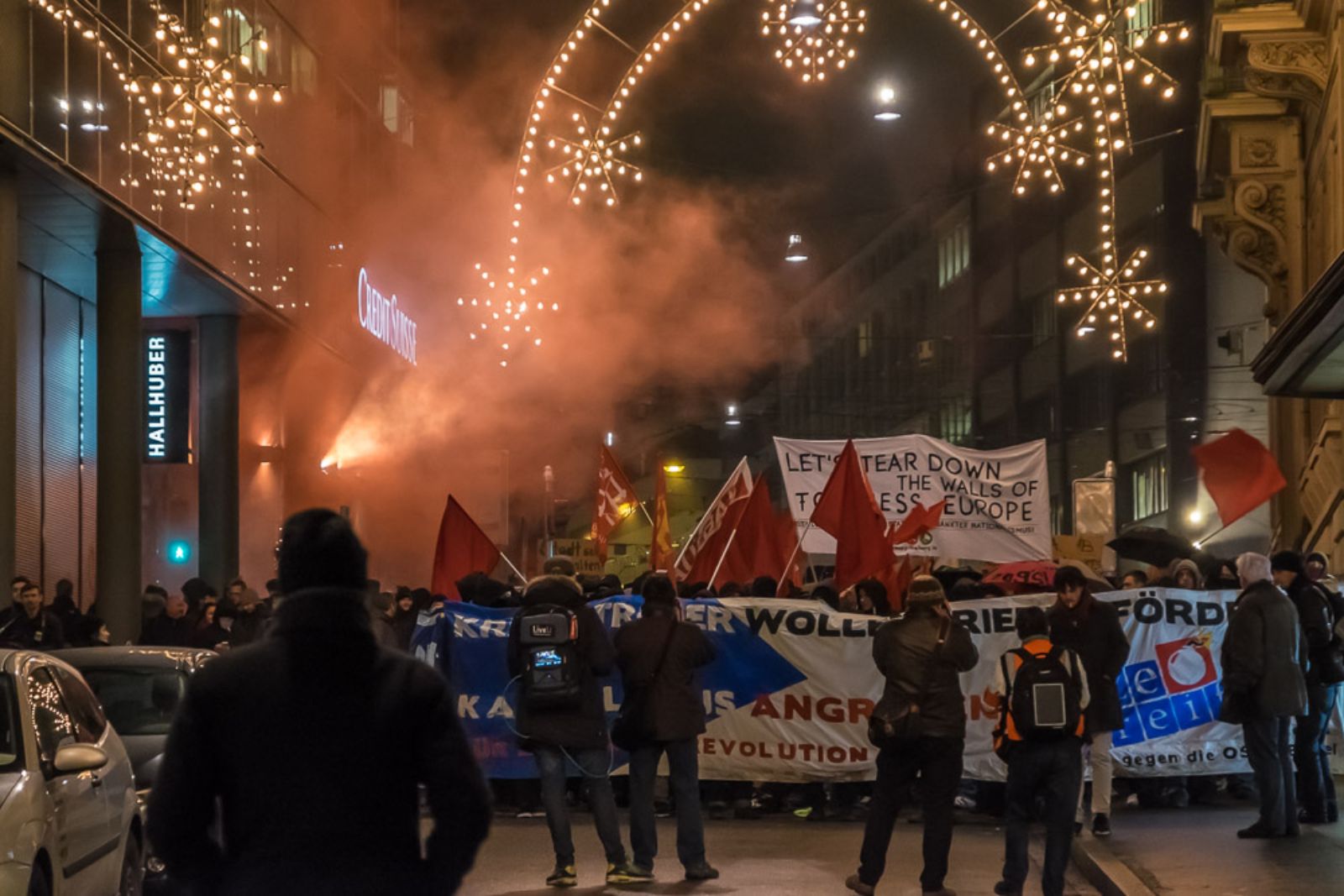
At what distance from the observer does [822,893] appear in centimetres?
1027

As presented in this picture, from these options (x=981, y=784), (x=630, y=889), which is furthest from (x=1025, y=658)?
(x=981, y=784)

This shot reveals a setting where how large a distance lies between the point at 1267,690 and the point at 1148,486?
149ft

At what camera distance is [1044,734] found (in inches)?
360

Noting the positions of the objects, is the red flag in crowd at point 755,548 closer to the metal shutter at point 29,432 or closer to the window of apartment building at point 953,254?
the metal shutter at point 29,432

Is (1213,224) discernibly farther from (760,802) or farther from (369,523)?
(369,523)

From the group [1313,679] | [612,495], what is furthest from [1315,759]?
[612,495]

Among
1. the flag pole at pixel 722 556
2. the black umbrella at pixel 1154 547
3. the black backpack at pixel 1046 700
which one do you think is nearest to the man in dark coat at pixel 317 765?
the black backpack at pixel 1046 700

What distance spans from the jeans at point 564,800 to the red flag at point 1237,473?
649 cm

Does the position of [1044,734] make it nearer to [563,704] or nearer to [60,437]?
[563,704]

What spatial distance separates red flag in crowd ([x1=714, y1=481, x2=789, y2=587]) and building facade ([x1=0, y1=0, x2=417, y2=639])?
543 centimetres

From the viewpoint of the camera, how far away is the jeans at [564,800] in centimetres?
1037

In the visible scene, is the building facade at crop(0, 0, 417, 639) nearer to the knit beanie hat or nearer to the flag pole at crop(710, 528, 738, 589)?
the flag pole at crop(710, 528, 738, 589)

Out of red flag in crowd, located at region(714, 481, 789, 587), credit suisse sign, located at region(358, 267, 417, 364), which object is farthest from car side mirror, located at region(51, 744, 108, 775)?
credit suisse sign, located at region(358, 267, 417, 364)

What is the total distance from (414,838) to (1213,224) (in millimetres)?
23013
